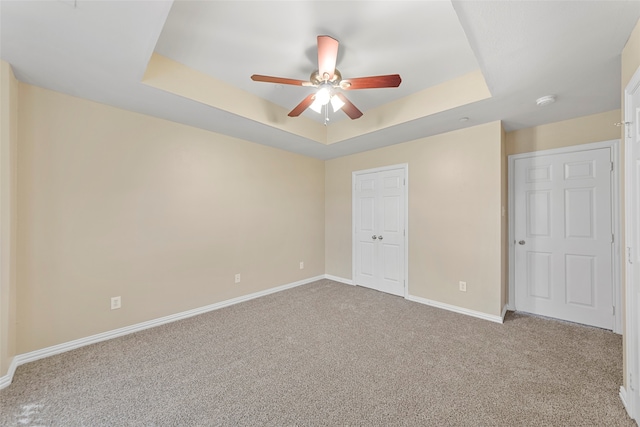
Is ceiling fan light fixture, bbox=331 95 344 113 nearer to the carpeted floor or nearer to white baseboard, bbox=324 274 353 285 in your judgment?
the carpeted floor

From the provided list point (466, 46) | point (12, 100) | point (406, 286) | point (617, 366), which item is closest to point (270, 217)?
point (406, 286)

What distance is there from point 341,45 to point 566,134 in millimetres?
2870

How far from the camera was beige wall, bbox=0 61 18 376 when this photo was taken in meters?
1.79

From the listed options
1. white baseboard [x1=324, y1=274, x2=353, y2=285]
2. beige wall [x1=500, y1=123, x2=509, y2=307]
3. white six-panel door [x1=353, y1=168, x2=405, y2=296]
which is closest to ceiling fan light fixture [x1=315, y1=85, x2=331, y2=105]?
white six-panel door [x1=353, y1=168, x2=405, y2=296]

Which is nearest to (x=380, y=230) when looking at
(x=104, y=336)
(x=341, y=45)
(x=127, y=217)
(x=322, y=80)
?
(x=322, y=80)

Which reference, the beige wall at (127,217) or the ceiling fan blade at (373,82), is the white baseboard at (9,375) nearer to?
the beige wall at (127,217)

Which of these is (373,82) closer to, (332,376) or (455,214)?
(455,214)

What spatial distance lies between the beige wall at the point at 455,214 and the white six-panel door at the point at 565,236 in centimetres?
58

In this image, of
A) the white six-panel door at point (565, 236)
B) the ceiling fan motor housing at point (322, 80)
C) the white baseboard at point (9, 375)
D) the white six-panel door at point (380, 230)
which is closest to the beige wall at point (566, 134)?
the white six-panel door at point (565, 236)

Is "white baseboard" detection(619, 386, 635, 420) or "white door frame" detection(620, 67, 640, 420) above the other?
"white door frame" detection(620, 67, 640, 420)

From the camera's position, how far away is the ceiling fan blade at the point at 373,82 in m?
1.88

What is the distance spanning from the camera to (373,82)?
1950 mm

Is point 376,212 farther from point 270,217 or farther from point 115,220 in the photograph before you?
point 115,220

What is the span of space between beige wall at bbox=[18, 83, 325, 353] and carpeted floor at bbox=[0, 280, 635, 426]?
0.44 m
